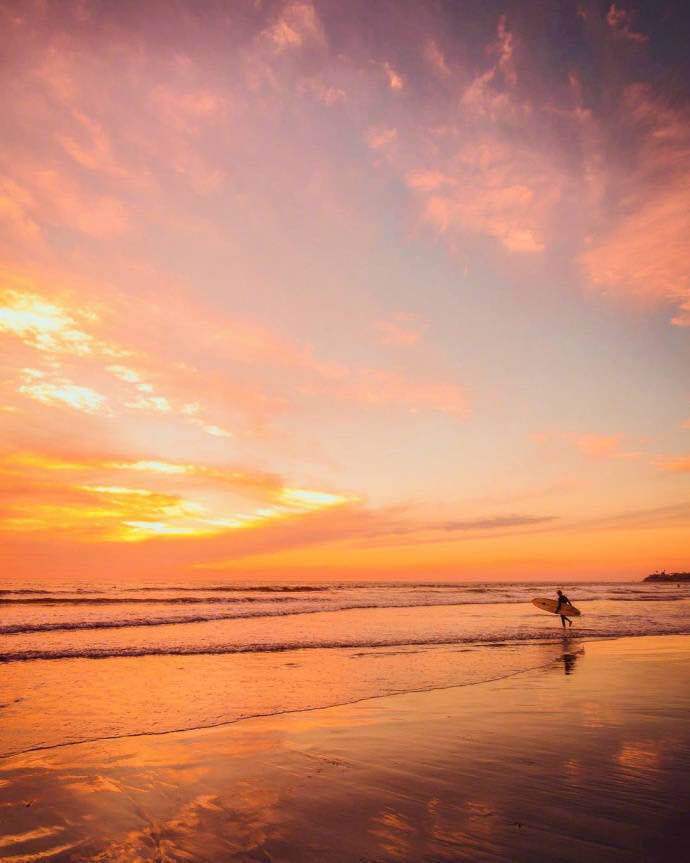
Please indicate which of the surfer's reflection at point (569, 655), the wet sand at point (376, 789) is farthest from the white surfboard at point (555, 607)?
the wet sand at point (376, 789)

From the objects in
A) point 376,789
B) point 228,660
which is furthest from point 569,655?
point 376,789

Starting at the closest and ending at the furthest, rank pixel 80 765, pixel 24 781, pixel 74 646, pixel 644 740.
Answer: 1. pixel 24 781
2. pixel 80 765
3. pixel 644 740
4. pixel 74 646

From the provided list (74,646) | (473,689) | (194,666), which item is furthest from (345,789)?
(74,646)

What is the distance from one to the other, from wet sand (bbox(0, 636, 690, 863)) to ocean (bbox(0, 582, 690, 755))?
5.21ft

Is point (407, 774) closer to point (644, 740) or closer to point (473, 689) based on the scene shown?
point (644, 740)

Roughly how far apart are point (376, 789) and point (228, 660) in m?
12.6

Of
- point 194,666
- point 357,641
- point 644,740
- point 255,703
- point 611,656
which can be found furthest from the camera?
point 357,641

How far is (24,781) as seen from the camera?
7082 millimetres

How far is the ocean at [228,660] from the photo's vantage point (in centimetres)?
1082

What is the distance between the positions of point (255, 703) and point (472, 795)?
22.2ft

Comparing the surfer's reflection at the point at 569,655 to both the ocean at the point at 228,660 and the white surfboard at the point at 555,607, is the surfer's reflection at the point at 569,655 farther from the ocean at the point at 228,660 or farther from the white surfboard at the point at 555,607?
the white surfboard at the point at 555,607

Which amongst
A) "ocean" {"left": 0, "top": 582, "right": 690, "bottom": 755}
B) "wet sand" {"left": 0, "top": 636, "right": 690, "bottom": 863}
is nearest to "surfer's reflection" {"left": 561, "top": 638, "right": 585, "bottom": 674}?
"ocean" {"left": 0, "top": 582, "right": 690, "bottom": 755}

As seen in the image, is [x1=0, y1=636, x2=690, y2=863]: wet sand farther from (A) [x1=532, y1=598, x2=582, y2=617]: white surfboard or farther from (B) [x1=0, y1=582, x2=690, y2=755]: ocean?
(A) [x1=532, y1=598, x2=582, y2=617]: white surfboard

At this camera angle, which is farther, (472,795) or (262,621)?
(262,621)
